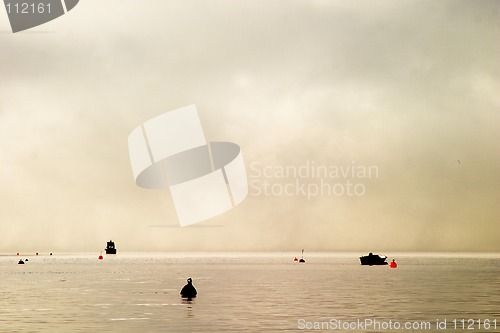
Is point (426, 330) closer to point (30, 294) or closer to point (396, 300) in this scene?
point (396, 300)

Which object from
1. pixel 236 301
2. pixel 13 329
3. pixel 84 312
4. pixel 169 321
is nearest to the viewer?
pixel 13 329

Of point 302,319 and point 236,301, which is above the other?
point 236,301

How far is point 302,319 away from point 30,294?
52145mm

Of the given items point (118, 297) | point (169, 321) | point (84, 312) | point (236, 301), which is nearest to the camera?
point (169, 321)

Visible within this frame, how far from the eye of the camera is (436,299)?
95.7 meters

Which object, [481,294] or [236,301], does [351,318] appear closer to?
[236,301]

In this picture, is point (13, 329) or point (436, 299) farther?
point (436, 299)

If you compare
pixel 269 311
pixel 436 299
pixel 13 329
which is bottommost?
pixel 13 329

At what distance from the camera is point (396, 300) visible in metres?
93.6

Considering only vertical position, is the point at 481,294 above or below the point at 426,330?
above

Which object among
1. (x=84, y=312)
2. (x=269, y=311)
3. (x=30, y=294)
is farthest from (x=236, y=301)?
(x=30, y=294)

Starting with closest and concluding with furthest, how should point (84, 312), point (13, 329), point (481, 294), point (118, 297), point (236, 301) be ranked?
point (13, 329) < point (84, 312) < point (236, 301) < point (118, 297) < point (481, 294)

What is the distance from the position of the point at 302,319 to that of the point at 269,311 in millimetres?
8704

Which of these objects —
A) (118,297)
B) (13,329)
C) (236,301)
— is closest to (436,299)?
(236,301)
